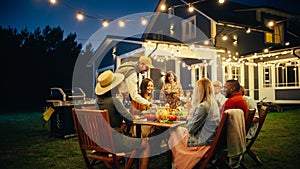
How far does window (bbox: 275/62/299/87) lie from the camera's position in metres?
13.1

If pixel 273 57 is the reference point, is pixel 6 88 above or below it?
below

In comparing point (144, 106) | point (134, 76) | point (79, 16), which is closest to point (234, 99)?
point (144, 106)

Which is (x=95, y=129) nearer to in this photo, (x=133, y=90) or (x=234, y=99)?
(x=133, y=90)

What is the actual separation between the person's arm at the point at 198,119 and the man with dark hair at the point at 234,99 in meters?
0.89

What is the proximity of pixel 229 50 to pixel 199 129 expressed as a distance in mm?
11814

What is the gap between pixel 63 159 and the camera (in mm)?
4805

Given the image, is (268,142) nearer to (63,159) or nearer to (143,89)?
(143,89)

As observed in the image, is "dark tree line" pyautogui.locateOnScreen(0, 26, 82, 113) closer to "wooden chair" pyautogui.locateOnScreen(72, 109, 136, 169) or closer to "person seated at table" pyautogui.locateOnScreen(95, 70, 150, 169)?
"person seated at table" pyautogui.locateOnScreen(95, 70, 150, 169)

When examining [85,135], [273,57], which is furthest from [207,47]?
[85,135]

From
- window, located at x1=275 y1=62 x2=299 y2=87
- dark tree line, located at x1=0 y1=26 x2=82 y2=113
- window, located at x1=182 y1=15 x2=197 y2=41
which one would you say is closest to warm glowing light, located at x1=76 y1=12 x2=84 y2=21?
window, located at x1=182 y1=15 x2=197 y2=41

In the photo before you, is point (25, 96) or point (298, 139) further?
point (25, 96)

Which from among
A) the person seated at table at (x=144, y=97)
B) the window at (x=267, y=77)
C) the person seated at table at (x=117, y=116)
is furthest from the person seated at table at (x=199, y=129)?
the window at (x=267, y=77)

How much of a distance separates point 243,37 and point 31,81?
17.2m

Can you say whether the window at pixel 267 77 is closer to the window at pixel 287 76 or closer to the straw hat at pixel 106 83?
the window at pixel 287 76
